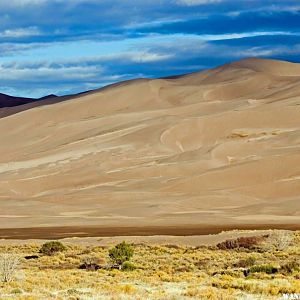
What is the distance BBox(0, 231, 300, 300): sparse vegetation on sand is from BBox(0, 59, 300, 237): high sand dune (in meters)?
13.4

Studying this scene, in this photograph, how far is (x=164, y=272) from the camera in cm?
2375

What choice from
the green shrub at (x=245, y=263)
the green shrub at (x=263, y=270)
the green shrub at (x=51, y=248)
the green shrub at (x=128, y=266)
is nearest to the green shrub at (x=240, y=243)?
the green shrub at (x=51, y=248)

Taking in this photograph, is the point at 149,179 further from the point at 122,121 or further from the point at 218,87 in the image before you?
the point at 218,87

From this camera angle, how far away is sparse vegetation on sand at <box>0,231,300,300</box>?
56.3 ft

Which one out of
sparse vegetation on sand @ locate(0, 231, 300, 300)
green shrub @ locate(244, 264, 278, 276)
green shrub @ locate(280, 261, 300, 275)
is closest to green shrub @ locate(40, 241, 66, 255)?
sparse vegetation on sand @ locate(0, 231, 300, 300)

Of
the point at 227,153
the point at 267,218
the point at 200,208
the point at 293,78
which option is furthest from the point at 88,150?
the point at 293,78

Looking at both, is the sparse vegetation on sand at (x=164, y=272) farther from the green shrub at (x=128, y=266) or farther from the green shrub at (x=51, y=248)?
the green shrub at (x=51, y=248)

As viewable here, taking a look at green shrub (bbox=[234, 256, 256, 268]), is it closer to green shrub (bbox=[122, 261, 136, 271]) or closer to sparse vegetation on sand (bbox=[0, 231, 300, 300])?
sparse vegetation on sand (bbox=[0, 231, 300, 300])

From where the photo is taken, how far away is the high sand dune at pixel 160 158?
57.3 meters

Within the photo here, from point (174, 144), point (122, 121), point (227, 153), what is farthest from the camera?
point (122, 121)

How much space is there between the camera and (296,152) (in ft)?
250

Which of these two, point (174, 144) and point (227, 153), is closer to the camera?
point (227, 153)

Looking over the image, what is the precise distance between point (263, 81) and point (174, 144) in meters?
42.9

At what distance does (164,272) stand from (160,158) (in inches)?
2306
